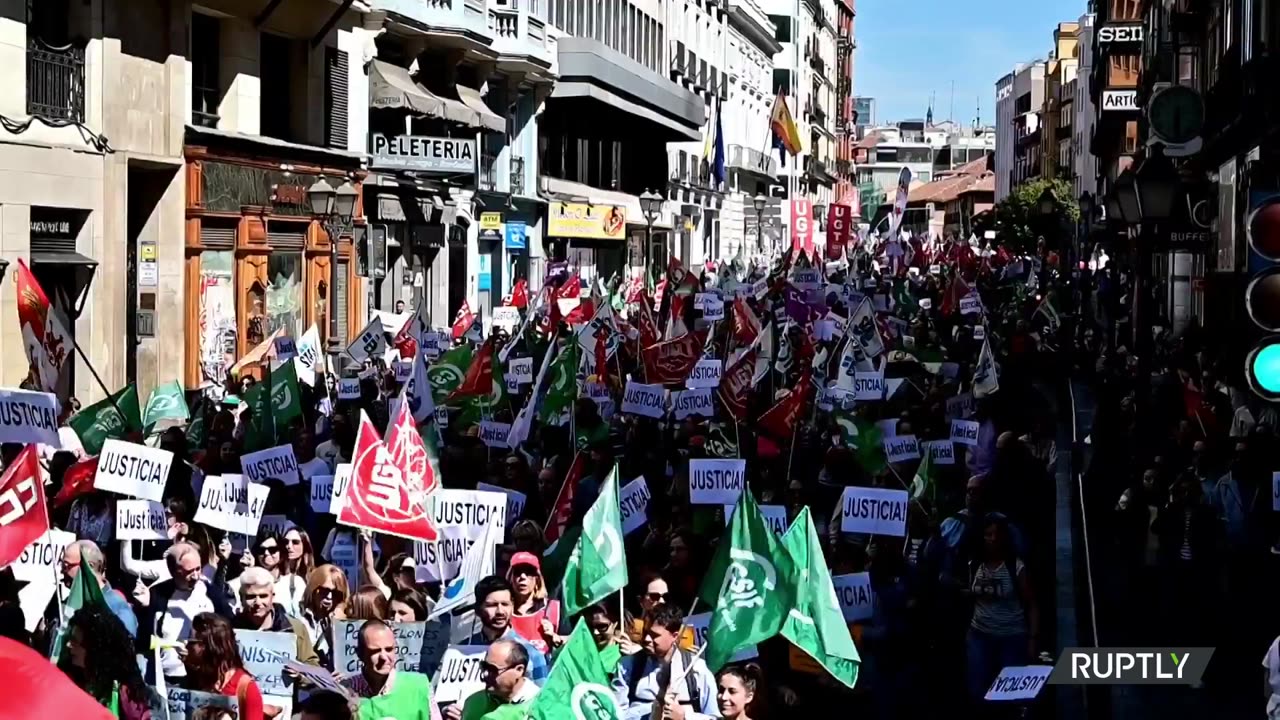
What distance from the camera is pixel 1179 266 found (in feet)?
153

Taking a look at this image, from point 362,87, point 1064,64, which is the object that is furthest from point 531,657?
point 1064,64

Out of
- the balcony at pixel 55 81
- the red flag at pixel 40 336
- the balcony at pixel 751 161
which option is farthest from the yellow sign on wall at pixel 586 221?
the red flag at pixel 40 336

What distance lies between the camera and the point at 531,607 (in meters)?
9.80

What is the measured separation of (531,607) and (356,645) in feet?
3.53

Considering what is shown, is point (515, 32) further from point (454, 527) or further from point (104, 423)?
point (454, 527)

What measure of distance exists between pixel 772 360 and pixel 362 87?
1497 centimetres

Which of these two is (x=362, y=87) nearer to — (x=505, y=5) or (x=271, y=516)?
(x=505, y=5)

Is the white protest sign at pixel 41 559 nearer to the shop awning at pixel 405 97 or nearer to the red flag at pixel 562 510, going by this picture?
the red flag at pixel 562 510

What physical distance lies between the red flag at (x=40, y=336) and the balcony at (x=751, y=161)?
61.2 metres

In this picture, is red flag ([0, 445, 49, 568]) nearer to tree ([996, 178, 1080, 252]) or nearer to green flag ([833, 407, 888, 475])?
green flag ([833, 407, 888, 475])

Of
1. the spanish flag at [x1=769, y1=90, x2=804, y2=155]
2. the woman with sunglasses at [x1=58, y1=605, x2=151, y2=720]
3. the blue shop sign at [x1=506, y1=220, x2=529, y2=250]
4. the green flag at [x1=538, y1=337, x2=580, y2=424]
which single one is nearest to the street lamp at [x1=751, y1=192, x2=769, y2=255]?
the spanish flag at [x1=769, y1=90, x2=804, y2=155]

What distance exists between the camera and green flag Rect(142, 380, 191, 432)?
1638 cm

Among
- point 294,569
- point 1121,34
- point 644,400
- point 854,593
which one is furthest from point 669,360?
point 1121,34

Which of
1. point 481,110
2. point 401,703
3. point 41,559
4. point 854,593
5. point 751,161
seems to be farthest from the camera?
point 751,161
